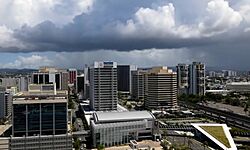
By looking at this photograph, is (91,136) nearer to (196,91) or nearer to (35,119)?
(35,119)

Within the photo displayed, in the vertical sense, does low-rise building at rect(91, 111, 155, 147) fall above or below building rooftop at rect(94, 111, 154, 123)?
below

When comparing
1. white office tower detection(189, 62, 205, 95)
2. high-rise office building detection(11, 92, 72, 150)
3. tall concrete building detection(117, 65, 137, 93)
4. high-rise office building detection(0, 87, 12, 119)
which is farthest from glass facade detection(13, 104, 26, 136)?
tall concrete building detection(117, 65, 137, 93)

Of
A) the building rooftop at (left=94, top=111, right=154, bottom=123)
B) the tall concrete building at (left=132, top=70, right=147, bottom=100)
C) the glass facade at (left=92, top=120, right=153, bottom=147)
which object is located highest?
the tall concrete building at (left=132, top=70, right=147, bottom=100)

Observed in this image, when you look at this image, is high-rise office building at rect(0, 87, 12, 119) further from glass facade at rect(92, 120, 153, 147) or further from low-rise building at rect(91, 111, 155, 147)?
glass facade at rect(92, 120, 153, 147)

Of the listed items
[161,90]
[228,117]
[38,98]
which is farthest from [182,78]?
[38,98]

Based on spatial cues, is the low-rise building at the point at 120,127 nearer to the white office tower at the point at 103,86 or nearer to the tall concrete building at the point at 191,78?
the white office tower at the point at 103,86

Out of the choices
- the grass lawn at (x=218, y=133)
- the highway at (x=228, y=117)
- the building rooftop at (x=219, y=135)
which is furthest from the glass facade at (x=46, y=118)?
the highway at (x=228, y=117)

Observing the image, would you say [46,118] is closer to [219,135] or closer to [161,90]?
[219,135]
